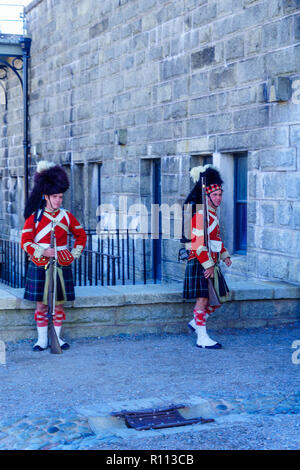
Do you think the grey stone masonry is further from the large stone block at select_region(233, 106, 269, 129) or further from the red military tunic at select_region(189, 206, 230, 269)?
the red military tunic at select_region(189, 206, 230, 269)

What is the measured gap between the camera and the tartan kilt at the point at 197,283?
8148mm

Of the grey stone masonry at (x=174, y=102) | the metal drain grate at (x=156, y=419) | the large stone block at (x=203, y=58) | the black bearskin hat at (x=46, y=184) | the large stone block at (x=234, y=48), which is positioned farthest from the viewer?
the large stone block at (x=203, y=58)

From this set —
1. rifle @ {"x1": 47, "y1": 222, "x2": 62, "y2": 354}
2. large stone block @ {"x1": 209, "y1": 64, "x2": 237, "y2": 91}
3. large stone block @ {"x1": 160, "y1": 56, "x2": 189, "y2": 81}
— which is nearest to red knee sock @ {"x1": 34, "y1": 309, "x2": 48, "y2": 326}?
rifle @ {"x1": 47, "y1": 222, "x2": 62, "y2": 354}

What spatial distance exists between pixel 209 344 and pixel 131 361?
3.27 ft

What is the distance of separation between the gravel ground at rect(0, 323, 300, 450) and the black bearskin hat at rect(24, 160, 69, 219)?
57.3 inches

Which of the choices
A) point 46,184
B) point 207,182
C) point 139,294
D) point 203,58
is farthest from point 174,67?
point 46,184

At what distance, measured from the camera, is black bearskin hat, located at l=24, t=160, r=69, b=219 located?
7.89 meters

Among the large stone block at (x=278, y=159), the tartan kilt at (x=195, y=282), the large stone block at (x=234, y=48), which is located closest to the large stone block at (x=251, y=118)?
the large stone block at (x=278, y=159)

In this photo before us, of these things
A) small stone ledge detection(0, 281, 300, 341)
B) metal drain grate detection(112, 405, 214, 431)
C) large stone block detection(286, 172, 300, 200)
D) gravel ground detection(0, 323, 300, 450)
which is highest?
large stone block detection(286, 172, 300, 200)

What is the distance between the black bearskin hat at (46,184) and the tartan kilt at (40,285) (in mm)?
583

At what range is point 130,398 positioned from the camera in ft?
20.5

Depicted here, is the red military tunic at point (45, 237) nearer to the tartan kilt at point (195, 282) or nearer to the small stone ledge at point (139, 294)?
the small stone ledge at point (139, 294)

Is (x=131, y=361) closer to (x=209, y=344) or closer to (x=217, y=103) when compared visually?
(x=209, y=344)
